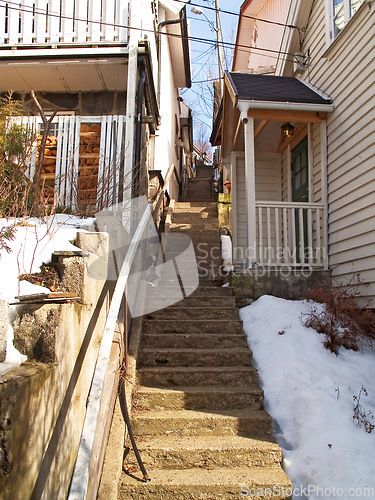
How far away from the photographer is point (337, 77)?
5723 millimetres

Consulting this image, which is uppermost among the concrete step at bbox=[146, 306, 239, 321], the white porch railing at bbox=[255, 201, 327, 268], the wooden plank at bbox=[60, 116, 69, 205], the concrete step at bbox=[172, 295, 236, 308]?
the wooden plank at bbox=[60, 116, 69, 205]

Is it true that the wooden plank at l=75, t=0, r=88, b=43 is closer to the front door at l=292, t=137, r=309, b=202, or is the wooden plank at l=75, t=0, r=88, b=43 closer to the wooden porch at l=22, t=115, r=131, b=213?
the wooden porch at l=22, t=115, r=131, b=213

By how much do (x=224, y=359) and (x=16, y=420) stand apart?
2.50 m

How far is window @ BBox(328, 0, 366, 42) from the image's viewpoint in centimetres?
546

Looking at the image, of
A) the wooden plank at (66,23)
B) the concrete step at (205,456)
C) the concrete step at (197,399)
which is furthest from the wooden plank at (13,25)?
the concrete step at (205,456)

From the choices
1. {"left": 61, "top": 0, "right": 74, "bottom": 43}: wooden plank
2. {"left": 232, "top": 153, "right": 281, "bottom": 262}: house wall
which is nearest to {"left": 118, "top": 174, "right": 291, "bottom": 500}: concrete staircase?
{"left": 232, "top": 153, "right": 281, "bottom": 262}: house wall

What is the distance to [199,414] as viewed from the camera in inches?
124

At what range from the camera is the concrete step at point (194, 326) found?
4.34 meters

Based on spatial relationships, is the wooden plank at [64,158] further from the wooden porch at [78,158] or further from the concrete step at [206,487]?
the concrete step at [206,487]

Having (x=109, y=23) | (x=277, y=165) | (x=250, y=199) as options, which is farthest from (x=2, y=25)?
(x=277, y=165)

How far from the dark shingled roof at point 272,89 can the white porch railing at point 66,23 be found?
1860 millimetres

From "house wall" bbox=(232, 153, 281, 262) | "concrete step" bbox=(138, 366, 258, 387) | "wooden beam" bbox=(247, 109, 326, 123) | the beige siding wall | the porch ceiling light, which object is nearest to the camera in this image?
"concrete step" bbox=(138, 366, 258, 387)

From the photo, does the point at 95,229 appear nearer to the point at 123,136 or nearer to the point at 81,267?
the point at 81,267

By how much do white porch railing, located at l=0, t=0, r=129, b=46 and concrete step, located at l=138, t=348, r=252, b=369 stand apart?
166 inches
